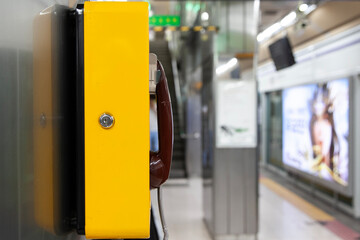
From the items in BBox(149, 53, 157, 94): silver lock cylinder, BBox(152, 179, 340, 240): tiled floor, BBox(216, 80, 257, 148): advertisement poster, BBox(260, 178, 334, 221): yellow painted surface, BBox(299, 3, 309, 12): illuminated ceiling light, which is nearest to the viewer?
BBox(149, 53, 157, 94): silver lock cylinder

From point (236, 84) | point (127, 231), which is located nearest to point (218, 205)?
point (236, 84)

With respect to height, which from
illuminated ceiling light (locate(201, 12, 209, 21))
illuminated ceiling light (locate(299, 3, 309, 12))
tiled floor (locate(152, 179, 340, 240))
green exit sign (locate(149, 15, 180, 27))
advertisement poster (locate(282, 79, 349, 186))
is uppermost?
illuminated ceiling light (locate(299, 3, 309, 12))

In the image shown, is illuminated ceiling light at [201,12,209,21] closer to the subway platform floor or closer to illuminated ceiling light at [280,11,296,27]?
illuminated ceiling light at [280,11,296,27]

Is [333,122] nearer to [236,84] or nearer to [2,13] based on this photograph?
[236,84]

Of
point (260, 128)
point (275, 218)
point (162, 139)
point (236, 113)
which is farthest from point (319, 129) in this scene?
point (162, 139)

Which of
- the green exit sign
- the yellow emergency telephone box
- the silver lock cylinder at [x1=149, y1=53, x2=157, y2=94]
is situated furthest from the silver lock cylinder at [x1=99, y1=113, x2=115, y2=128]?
the green exit sign

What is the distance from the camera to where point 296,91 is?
7.23m

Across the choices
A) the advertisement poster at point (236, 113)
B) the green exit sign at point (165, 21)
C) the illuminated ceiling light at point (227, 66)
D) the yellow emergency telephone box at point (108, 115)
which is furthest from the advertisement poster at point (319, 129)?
the yellow emergency telephone box at point (108, 115)

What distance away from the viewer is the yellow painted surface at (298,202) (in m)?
5.30

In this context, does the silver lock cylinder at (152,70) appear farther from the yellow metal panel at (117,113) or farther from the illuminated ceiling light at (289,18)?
the illuminated ceiling light at (289,18)

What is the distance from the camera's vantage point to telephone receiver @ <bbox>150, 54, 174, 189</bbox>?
46.8 inches

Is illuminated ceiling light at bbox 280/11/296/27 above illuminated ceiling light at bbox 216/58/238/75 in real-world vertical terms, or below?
above

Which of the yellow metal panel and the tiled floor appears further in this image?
the tiled floor

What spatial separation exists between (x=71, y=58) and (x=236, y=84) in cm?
334
